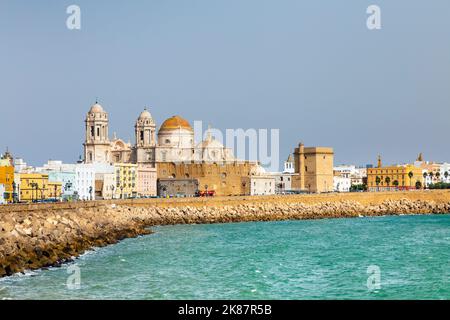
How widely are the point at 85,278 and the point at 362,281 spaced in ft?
26.5

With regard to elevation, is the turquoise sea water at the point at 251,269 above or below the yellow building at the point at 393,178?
below

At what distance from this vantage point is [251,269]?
28.9 metres

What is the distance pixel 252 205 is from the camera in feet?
223

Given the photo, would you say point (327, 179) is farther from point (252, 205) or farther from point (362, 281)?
point (362, 281)

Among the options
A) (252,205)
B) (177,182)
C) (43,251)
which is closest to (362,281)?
(43,251)

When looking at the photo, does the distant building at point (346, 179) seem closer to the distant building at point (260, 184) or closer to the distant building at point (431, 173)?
the distant building at point (431, 173)

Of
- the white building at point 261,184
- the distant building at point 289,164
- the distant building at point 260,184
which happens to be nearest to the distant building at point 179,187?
the distant building at point 260,184

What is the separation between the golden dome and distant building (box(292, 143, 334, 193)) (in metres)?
13.4

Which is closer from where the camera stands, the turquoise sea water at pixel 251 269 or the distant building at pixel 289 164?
the turquoise sea water at pixel 251 269

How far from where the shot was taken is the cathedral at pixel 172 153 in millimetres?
91750

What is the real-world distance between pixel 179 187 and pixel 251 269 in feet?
202

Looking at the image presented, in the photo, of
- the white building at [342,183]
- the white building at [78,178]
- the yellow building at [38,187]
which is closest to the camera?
the yellow building at [38,187]
